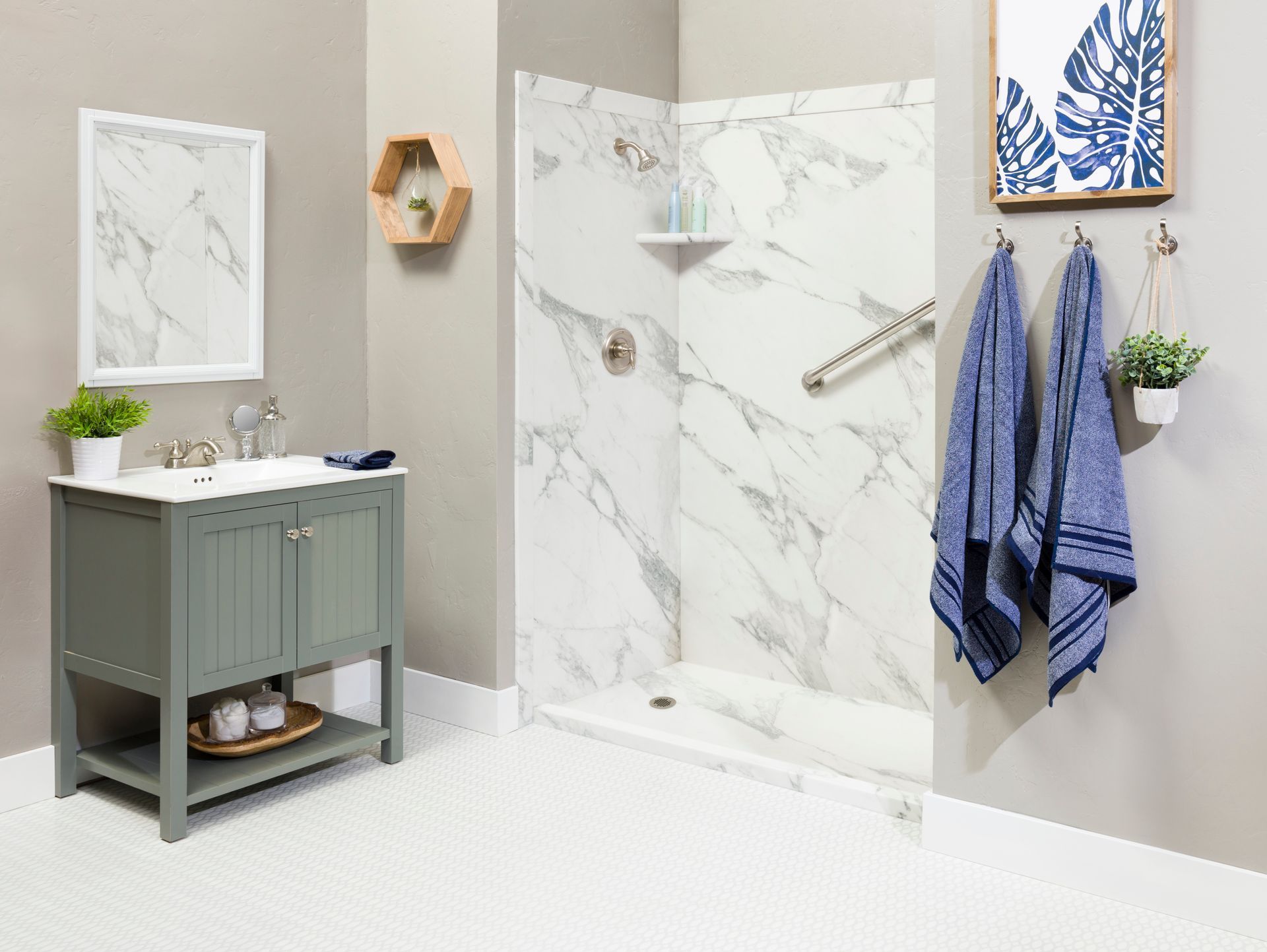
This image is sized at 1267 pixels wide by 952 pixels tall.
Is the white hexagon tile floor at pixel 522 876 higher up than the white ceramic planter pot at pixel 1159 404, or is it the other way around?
the white ceramic planter pot at pixel 1159 404

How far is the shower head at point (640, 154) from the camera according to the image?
131 inches

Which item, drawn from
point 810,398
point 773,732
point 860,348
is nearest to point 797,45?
point 860,348

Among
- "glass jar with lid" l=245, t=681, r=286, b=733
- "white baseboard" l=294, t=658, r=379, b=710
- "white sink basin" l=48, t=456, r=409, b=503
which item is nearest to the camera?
"white sink basin" l=48, t=456, r=409, b=503

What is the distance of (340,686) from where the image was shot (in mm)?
3342

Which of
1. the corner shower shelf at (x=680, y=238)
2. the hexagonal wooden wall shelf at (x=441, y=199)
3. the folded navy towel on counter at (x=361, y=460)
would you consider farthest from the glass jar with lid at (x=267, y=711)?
the corner shower shelf at (x=680, y=238)

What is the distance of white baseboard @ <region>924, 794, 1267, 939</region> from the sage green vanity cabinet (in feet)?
4.63

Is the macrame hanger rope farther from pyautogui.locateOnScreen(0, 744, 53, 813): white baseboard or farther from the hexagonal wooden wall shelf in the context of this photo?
pyautogui.locateOnScreen(0, 744, 53, 813): white baseboard

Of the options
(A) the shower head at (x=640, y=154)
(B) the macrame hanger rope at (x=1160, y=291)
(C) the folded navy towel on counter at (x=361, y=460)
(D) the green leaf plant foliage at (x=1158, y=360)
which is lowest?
(C) the folded navy towel on counter at (x=361, y=460)

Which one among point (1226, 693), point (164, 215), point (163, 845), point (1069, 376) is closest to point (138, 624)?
point (163, 845)

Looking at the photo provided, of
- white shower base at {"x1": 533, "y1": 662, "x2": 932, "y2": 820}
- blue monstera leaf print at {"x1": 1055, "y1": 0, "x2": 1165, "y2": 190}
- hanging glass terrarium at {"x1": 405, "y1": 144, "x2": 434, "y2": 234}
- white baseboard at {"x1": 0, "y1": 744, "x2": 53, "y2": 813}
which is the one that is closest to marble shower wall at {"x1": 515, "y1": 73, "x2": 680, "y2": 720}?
white shower base at {"x1": 533, "y1": 662, "x2": 932, "y2": 820}

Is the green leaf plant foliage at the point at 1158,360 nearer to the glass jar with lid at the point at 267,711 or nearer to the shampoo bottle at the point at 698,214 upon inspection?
the shampoo bottle at the point at 698,214

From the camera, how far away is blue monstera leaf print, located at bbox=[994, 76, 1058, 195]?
7.07ft

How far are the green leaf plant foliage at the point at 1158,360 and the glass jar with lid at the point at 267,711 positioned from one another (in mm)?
2030

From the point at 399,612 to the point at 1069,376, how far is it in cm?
169
